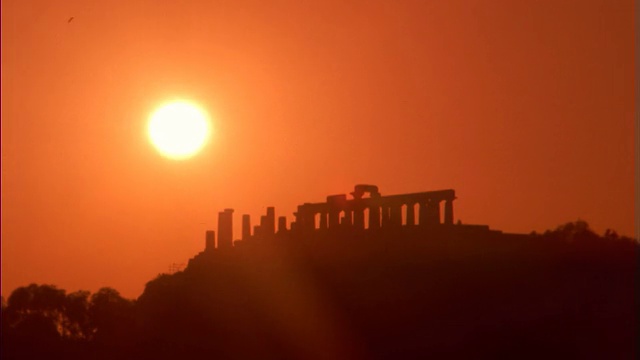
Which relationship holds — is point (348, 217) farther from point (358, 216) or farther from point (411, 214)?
point (411, 214)

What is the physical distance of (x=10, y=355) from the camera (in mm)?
71438

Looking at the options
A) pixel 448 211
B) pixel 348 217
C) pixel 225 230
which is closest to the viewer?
pixel 448 211

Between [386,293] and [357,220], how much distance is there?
7.27m

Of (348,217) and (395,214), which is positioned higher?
(348,217)

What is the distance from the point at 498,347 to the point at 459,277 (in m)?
5.38

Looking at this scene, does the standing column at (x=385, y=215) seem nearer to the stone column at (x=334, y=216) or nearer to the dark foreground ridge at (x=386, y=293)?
the dark foreground ridge at (x=386, y=293)

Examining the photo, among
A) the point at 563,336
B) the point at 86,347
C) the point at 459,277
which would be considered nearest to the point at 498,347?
the point at 563,336

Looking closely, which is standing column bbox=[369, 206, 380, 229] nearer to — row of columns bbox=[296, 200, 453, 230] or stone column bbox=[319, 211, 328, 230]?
row of columns bbox=[296, 200, 453, 230]

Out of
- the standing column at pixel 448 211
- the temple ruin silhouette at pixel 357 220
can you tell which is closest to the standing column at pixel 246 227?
the temple ruin silhouette at pixel 357 220

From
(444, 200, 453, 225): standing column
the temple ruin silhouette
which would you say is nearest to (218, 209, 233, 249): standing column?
the temple ruin silhouette

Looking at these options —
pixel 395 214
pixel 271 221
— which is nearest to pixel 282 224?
pixel 271 221

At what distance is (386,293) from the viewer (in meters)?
56.1

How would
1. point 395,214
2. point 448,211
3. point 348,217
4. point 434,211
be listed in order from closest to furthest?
1. point 448,211
2. point 434,211
3. point 395,214
4. point 348,217

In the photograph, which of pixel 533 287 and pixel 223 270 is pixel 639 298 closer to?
pixel 533 287
